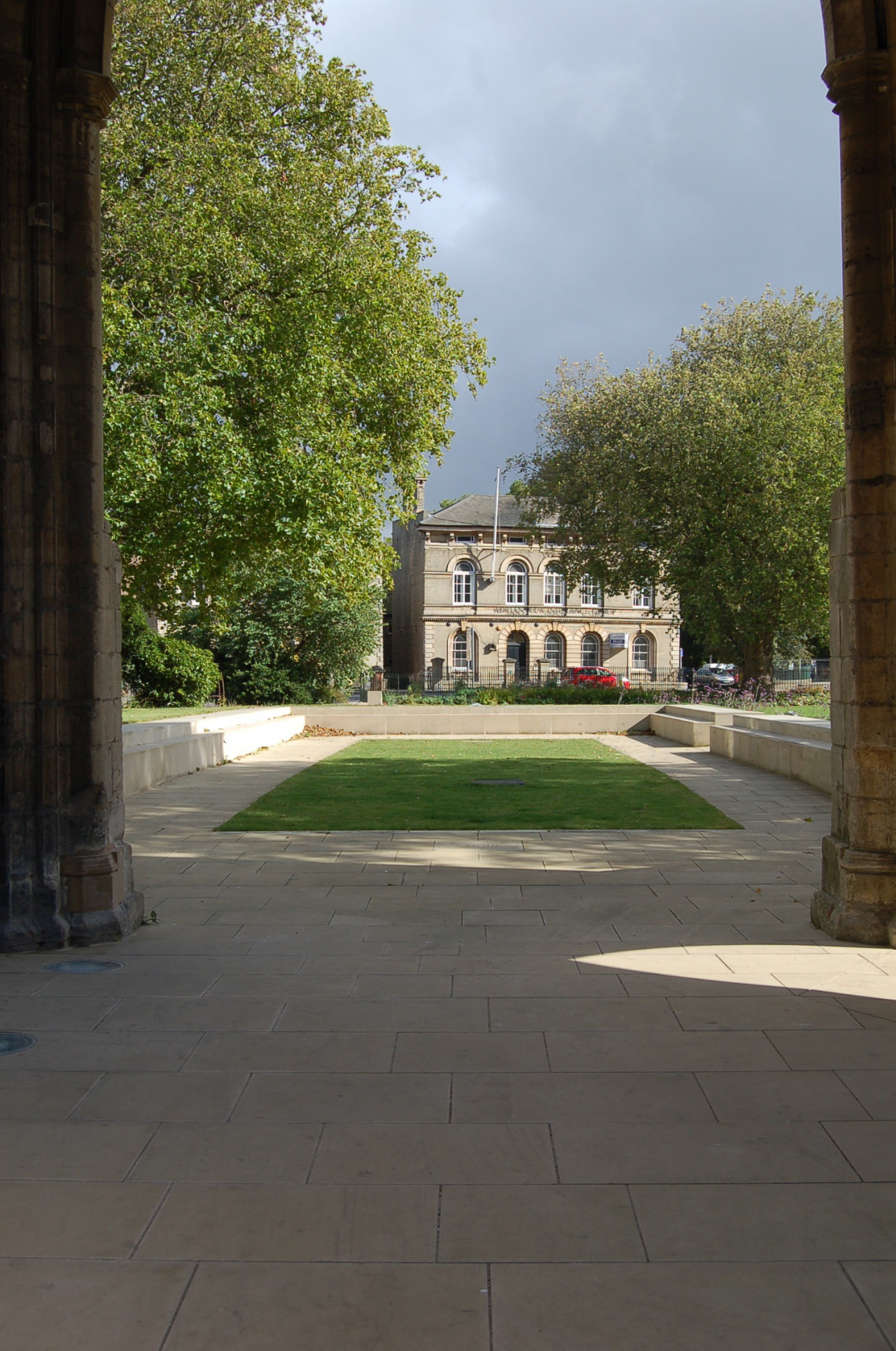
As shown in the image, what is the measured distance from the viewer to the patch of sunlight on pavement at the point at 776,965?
5156mm

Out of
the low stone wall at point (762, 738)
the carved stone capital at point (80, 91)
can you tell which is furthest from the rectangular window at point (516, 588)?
the carved stone capital at point (80, 91)

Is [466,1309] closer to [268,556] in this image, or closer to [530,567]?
[268,556]

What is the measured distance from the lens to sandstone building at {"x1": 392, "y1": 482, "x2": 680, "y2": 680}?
194 ft

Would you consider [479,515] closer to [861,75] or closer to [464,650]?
[464,650]

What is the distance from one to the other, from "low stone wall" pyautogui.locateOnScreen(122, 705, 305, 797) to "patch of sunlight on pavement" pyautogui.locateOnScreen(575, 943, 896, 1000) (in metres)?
8.79

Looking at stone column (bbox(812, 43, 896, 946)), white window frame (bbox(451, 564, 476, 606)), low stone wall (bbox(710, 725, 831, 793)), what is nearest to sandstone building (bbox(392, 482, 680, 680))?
white window frame (bbox(451, 564, 476, 606))

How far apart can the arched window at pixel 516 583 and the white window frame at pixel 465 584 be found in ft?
7.14

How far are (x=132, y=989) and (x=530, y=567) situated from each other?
5609 cm

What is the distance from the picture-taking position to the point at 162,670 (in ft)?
95.7

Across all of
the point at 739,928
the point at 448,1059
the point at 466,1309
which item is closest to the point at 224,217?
the point at 739,928

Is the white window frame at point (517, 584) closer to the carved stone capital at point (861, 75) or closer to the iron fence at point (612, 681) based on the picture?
the iron fence at point (612, 681)

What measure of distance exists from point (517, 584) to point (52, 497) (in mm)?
54948

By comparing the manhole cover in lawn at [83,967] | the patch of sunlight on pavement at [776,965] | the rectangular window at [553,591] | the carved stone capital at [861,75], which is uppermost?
the rectangular window at [553,591]

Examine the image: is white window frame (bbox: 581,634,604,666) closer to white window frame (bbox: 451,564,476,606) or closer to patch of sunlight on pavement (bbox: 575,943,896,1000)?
white window frame (bbox: 451,564,476,606)
